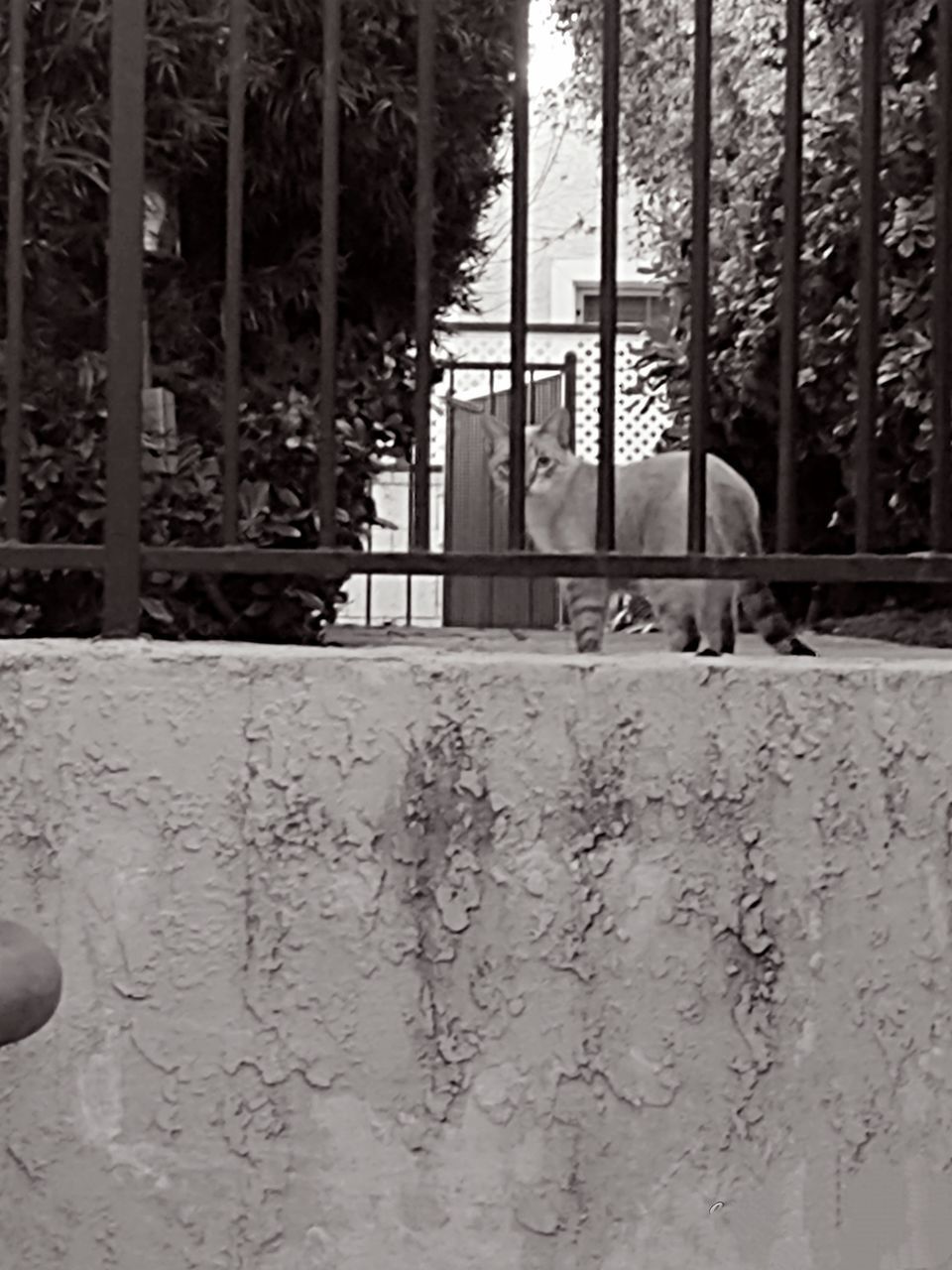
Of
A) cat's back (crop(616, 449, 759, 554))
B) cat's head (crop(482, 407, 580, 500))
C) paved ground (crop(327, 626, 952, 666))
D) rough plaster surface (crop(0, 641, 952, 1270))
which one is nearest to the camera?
rough plaster surface (crop(0, 641, 952, 1270))

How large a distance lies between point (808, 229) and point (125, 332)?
202 inches

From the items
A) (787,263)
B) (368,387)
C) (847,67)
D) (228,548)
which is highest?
(847,67)

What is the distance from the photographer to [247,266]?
5.67 meters

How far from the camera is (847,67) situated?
6.91m

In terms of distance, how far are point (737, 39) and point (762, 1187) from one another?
7495 mm

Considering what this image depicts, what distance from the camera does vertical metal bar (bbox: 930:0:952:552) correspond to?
2.05m

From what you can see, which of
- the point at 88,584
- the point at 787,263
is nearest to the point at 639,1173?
the point at 787,263

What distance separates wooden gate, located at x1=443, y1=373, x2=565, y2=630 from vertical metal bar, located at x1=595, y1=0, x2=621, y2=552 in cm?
653

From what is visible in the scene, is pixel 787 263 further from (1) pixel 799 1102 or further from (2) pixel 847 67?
(2) pixel 847 67

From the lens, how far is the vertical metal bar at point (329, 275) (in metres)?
2.05

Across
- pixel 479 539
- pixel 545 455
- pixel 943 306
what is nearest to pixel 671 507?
pixel 545 455

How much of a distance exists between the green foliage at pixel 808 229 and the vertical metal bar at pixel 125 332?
3.20 meters

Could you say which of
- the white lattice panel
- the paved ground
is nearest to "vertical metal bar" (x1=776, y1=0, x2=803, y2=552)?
the paved ground

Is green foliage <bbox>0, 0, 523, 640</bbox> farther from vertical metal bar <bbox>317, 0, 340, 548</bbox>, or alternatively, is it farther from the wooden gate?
the wooden gate
